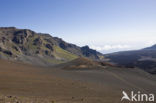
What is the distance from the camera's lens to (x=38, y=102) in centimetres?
1578

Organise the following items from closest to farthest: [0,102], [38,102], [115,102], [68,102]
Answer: [0,102] → [38,102] → [68,102] → [115,102]

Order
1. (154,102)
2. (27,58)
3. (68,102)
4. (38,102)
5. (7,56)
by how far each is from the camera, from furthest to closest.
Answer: (27,58) → (7,56) → (154,102) → (68,102) → (38,102)

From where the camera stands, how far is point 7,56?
17550 cm

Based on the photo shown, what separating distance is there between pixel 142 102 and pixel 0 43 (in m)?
190

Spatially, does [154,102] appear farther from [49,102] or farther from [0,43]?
[0,43]

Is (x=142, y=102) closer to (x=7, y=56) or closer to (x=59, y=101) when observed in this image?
(x=59, y=101)

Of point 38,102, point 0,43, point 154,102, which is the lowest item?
point 154,102

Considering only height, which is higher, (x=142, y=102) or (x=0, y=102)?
(x=0, y=102)

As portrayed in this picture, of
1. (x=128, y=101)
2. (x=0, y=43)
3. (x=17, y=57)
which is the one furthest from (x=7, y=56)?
(x=128, y=101)

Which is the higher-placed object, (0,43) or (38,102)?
(0,43)

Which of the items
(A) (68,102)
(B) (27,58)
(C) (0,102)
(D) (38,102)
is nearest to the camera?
(C) (0,102)

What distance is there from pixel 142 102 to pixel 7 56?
169m

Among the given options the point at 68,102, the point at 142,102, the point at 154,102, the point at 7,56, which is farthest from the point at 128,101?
the point at 7,56

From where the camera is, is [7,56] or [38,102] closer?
[38,102]
